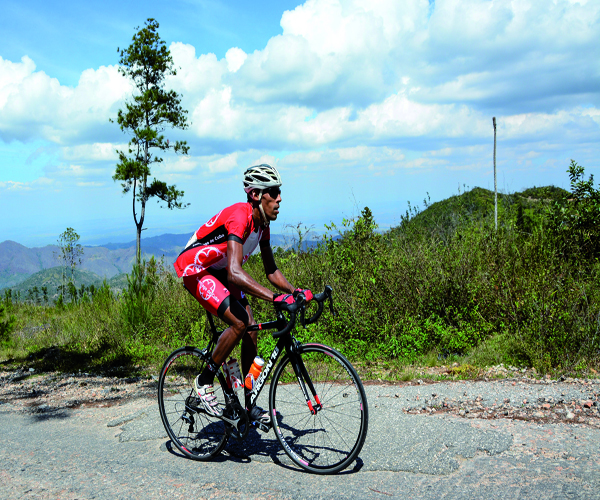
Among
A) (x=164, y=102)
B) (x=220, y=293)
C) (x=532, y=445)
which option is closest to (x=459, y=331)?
(x=532, y=445)

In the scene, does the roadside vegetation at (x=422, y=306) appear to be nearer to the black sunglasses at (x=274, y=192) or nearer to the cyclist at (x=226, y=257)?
the cyclist at (x=226, y=257)

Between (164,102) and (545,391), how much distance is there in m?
19.6

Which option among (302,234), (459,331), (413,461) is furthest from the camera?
(302,234)

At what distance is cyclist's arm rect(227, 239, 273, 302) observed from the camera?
334 centimetres

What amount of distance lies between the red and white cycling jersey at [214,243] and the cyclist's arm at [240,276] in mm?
163

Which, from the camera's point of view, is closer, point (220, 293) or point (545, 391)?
point (220, 293)

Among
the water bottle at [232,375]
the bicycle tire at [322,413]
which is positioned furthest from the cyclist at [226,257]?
the bicycle tire at [322,413]

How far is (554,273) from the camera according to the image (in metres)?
7.21

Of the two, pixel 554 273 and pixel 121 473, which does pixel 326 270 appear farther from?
pixel 121 473

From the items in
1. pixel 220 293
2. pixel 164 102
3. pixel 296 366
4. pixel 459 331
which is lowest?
pixel 459 331

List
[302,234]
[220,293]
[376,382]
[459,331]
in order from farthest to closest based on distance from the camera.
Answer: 1. [302,234]
2. [459,331]
3. [376,382]
4. [220,293]

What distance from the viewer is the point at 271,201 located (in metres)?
3.78

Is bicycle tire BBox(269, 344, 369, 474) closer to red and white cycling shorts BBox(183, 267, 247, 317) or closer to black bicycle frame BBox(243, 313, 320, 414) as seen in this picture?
black bicycle frame BBox(243, 313, 320, 414)

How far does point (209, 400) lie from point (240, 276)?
1202 mm
